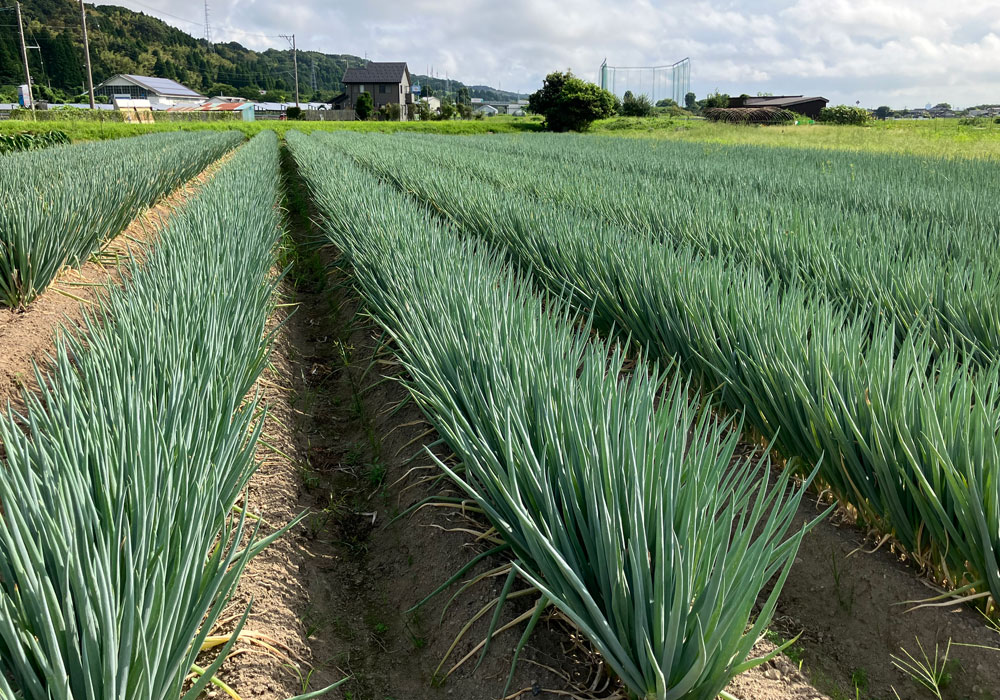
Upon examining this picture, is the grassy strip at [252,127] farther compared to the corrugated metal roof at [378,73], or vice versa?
the corrugated metal roof at [378,73]

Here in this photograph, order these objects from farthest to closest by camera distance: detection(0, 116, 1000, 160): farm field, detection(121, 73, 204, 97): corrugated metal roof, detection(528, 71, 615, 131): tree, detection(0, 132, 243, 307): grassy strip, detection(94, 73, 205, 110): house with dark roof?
detection(94, 73, 205, 110): house with dark roof, detection(121, 73, 204, 97): corrugated metal roof, detection(528, 71, 615, 131): tree, detection(0, 116, 1000, 160): farm field, detection(0, 132, 243, 307): grassy strip

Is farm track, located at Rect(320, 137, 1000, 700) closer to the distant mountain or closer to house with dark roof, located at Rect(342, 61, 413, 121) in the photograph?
house with dark roof, located at Rect(342, 61, 413, 121)

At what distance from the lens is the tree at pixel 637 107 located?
4354cm

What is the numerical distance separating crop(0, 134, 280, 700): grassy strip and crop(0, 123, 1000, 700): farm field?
0.04ft

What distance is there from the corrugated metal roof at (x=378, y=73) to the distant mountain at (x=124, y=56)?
1118 inches

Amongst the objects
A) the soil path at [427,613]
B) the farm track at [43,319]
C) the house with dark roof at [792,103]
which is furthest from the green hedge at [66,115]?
the house with dark roof at [792,103]

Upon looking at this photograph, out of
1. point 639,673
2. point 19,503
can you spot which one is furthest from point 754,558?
point 19,503

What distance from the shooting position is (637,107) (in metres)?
43.9

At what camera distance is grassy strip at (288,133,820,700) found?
1259 mm

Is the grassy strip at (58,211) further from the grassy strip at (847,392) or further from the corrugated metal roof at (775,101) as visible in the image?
the corrugated metal roof at (775,101)

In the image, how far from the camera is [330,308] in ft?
18.0

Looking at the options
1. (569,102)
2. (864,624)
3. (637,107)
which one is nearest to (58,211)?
(864,624)

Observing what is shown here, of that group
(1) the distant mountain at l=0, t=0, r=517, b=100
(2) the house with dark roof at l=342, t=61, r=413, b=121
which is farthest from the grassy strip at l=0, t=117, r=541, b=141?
(1) the distant mountain at l=0, t=0, r=517, b=100

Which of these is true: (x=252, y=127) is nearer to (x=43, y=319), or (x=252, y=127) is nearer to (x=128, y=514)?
(x=43, y=319)
